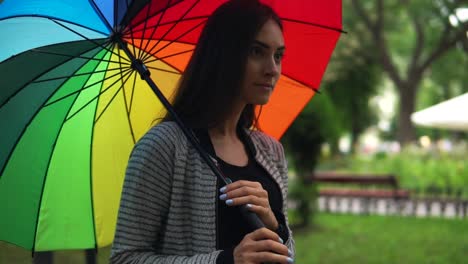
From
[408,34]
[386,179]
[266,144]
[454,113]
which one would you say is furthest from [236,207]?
[408,34]

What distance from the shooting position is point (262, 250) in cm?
174

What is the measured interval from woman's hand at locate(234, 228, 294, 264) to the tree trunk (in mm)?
28646

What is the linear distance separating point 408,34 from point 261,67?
3302cm

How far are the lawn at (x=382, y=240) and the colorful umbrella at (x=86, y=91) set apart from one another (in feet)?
21.6

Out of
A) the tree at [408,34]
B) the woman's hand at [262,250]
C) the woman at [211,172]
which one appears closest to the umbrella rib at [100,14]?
the woman at [211,172]

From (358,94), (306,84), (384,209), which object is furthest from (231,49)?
(358,94)

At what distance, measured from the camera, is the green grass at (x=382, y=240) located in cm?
926

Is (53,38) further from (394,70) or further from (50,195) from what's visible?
(394,70)

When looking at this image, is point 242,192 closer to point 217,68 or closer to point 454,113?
point 217,68

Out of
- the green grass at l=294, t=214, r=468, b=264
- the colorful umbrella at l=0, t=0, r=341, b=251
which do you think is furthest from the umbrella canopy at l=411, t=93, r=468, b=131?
the colorful umbrella at l=0, t=0, r=341, b=251

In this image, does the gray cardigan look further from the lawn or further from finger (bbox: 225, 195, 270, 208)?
the lawn

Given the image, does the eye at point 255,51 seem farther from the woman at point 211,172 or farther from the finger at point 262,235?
the finger at point 262,235

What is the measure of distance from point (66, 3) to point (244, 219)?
3.26 feet

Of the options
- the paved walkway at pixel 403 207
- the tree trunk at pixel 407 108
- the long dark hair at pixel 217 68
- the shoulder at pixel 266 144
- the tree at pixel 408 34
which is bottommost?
the paved walkway at pixel 403 207
